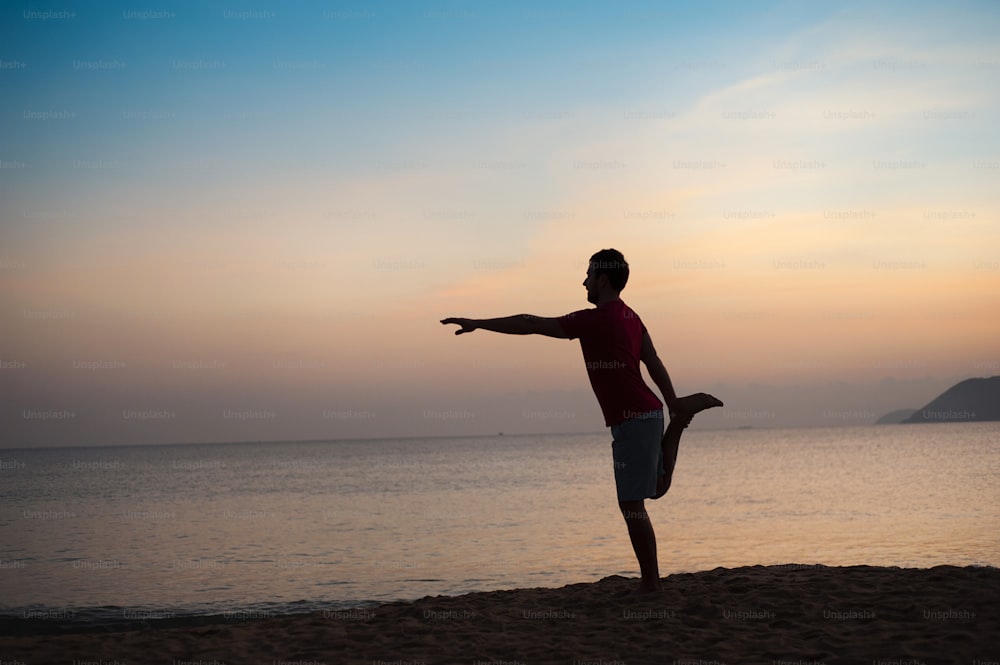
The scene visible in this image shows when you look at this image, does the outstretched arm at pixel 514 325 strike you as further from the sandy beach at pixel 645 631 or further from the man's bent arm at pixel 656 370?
the sandy beach at pixel 645 631

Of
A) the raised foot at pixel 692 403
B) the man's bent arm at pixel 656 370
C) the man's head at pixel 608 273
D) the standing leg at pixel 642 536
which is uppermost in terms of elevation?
the man's head at pixel 608 273

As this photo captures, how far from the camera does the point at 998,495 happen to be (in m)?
30.6

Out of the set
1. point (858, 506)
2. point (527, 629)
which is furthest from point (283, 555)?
point (858, 506)

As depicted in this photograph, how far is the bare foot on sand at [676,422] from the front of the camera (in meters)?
6.38

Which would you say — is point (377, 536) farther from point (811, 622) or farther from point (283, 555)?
point (811, 622)

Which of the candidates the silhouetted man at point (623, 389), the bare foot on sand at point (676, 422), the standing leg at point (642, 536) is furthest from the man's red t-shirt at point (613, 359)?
the standing leg at point (642, 536)

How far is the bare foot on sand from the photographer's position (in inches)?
251

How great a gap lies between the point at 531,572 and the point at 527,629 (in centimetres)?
1020

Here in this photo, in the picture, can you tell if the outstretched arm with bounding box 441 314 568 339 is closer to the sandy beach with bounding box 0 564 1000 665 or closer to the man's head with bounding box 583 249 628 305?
the man's head with bounding box 583 249 628 305

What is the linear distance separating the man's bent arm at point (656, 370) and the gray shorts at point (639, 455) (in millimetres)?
437

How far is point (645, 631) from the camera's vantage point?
19.1 ft

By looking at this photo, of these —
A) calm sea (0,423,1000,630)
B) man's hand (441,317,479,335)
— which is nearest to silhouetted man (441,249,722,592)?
man's hand (441,317,479,335)

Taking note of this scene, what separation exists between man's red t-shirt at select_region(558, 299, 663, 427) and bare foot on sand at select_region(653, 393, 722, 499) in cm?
36

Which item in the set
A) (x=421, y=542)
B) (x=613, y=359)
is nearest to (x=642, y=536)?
(x=613, y=359)
